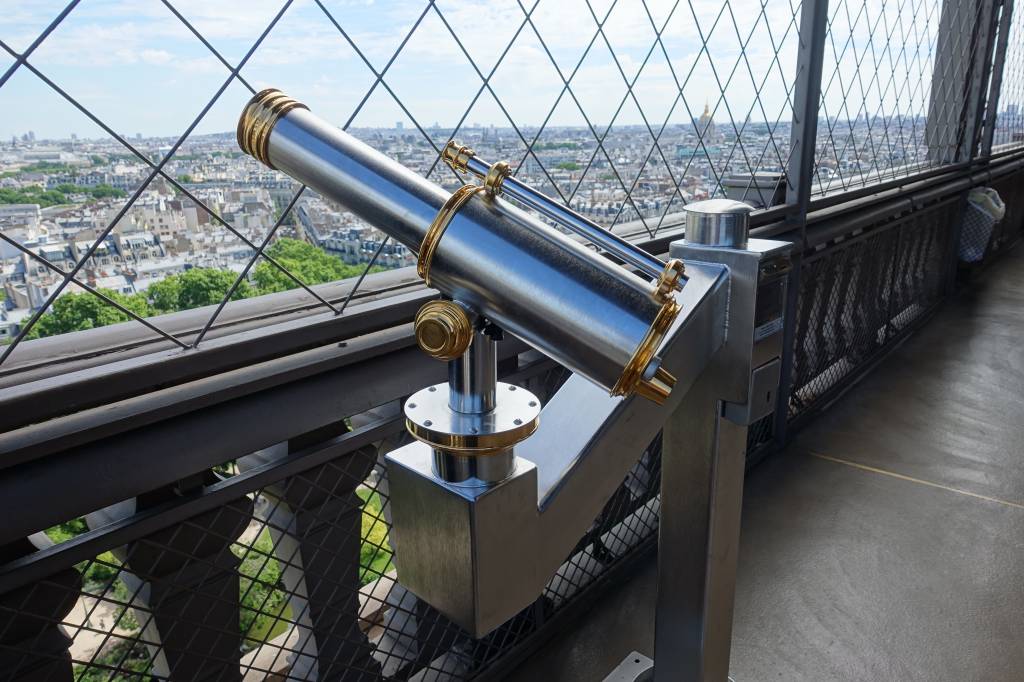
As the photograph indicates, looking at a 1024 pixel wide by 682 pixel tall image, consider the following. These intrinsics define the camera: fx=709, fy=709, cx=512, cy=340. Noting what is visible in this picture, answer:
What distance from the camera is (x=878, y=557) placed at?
1.80 m

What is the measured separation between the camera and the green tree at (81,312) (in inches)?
33.1

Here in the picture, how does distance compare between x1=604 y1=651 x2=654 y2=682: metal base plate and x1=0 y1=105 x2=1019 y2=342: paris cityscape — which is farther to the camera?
x1=604 y1=651 x2=654 y2=682: metal base plate

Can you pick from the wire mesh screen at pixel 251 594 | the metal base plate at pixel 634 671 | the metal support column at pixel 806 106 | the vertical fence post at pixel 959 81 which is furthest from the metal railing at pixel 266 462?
the vertical fence post at pixel 959 81

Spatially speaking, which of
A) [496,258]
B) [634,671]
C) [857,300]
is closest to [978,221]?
[857,300]

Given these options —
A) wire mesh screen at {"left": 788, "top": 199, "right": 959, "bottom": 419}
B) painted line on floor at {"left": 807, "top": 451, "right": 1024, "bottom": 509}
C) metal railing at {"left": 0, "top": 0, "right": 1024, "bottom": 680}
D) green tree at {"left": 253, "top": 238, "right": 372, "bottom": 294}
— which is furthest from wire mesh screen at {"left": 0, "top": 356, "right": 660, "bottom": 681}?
wire mesh screen at {"left": 788, "top": 199, "right": 959, "bottom": 419}

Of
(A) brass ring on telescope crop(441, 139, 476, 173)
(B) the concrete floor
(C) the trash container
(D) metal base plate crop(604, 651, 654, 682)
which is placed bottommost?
(B) the concrete floor

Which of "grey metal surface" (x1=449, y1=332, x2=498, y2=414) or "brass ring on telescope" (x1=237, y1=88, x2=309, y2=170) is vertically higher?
"brass ring on telescope" (x1=237, y1=88, x2=309, y2=170)

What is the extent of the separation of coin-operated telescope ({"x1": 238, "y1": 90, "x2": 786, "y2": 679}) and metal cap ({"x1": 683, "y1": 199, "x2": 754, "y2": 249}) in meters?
0.13

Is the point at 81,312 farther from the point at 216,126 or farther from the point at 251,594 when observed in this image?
the point at 251,594

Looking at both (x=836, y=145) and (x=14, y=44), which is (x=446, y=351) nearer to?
(x=14, y=44)

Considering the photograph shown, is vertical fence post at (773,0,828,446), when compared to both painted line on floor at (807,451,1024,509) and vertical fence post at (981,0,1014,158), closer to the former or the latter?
painted line on floor at (807,451,1024,509)

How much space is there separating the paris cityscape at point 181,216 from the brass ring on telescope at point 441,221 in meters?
0.13

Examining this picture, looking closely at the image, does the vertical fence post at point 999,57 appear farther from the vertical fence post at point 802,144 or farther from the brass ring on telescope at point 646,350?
the brass ring on telescope at point 646,350

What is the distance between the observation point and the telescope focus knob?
393mm
